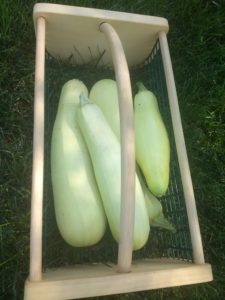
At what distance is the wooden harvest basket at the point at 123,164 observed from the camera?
79 cm

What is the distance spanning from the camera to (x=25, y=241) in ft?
3.95

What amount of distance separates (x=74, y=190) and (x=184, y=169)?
30 centimetres

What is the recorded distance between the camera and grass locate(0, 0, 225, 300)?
1.23 metres

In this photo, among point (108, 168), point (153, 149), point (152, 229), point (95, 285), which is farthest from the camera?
point (152, 229)

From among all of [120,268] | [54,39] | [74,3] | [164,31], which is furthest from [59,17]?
[120,268]

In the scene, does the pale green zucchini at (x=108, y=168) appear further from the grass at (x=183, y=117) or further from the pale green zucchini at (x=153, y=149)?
the grass at (x=183, y=117)

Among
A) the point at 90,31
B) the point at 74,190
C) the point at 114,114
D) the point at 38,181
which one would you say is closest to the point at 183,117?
the point at 114,114

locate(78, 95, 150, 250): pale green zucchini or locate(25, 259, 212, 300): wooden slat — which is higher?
locate(78, 95, 150, 250): pale green zucchini

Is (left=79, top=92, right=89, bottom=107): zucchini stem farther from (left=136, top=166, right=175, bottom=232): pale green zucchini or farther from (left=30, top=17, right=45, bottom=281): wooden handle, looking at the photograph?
(left=136, top=166, right=175, bottom=232): pale green zucchini

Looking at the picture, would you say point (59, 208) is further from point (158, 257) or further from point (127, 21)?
point (127, 21)

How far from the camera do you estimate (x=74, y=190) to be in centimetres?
98

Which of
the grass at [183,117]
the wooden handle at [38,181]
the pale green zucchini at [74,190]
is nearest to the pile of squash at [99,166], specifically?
the pale green zucchini at [74,190]

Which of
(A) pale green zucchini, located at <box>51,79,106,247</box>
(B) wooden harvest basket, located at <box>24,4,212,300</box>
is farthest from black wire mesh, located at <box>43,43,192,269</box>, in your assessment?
(A) pale green zucchini, located at <box>51,79,106,247</box>

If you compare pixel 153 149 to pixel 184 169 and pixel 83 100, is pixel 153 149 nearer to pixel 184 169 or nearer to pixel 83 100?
pixel 184 169
